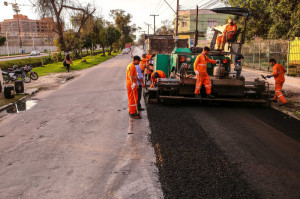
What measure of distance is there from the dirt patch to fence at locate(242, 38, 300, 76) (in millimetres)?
12889

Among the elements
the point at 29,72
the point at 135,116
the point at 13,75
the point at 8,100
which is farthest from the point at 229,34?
the point at 29,72

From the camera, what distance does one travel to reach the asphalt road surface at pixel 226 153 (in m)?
3.67

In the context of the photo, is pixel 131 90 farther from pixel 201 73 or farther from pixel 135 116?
pixel 201 73

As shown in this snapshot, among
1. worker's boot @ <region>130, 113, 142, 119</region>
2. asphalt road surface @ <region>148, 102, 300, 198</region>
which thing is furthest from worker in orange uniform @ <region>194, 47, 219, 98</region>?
worker's boot @ <region>130, 113, 142, 119</region>

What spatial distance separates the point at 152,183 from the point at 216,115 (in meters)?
4.32

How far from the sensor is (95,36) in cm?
3853

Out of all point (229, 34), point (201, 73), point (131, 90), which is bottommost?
point (131, 90)

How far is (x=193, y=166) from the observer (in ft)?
14.1

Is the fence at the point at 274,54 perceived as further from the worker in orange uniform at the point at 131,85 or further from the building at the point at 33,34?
the building at the point at 33,34

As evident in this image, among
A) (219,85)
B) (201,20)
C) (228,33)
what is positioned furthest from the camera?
(201,20)

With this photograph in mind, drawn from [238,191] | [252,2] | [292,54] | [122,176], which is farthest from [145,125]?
[292,54]

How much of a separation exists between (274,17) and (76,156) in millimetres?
13477

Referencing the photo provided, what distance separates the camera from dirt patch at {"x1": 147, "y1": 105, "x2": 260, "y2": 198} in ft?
11.7

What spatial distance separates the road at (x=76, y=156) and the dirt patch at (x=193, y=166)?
0.72ft
